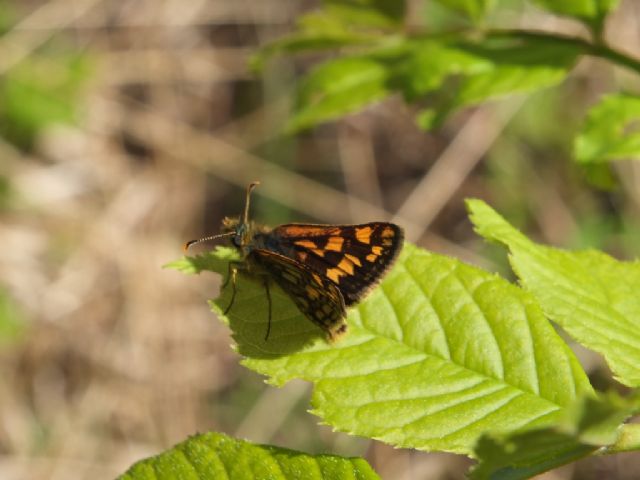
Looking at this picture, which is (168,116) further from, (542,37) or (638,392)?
(638,392)

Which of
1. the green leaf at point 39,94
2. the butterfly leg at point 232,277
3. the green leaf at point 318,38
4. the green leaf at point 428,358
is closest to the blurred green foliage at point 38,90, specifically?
the green leaf at point 39,94

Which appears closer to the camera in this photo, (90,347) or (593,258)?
(593,258)

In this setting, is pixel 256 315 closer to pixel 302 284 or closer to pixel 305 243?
pixel 302 284

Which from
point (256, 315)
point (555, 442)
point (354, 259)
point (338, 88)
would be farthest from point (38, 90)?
point (555, 442)

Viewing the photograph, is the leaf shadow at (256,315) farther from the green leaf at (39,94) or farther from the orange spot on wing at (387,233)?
the green leaf at (39,94)

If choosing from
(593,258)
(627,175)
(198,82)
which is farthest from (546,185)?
(593,258)
